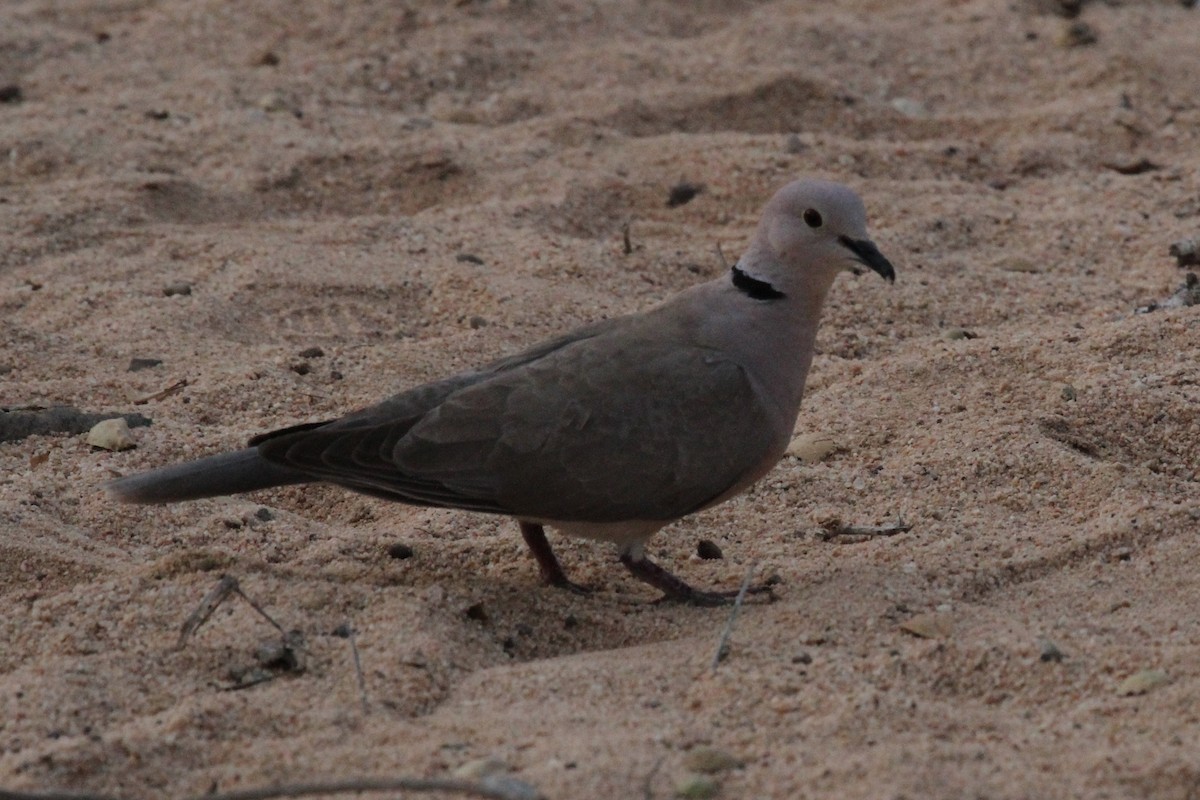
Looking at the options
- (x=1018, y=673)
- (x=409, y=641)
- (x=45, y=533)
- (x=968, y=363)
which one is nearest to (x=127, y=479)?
(x=45, y=533)

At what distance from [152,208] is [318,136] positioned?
73cm

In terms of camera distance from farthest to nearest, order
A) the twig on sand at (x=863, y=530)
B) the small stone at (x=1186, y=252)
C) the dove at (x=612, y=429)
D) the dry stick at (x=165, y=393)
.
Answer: the small stone at (x=1186, y=252) → the dry stick at (x=165, y=393) → the twig on sand at (x=863, y=530) → the dove at (x=612, y=429)

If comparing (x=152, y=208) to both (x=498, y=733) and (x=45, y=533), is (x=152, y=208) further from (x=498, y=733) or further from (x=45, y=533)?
(x=498, y=733)

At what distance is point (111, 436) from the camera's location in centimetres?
419

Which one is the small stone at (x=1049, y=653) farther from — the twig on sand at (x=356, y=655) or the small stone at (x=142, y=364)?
the small stone at (x=142, y=364)

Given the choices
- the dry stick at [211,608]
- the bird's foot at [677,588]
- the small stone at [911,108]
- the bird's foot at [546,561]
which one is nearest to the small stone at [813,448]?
the bird's foot at [677,588]

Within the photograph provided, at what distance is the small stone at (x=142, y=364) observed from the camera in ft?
15.2

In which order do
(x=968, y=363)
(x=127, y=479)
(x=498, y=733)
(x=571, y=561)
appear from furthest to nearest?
(x=968, y=363), (x=571, y=561), (x=127, y=479), (x=498, y=733)

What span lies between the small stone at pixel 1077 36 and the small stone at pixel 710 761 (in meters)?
4.76

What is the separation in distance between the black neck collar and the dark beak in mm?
177

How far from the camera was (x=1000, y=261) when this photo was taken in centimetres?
533

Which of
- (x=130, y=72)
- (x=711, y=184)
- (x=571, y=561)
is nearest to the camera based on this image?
(x=571, y=561)

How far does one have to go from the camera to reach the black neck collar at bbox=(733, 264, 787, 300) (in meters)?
3.87

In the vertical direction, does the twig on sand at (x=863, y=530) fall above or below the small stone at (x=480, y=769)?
below
